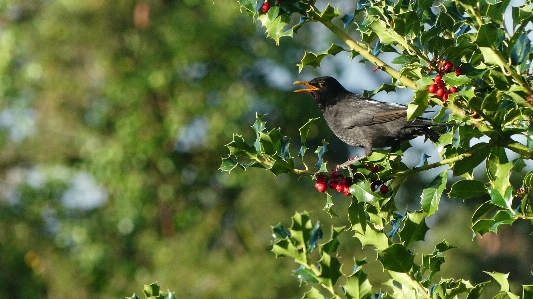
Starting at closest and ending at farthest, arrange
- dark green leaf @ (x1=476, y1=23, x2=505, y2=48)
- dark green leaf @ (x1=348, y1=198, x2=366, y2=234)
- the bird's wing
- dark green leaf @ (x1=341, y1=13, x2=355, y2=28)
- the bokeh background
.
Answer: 1. dark green leaf @ (x1=476, y1=23, x2=505, y2=48)
2. dark green leaf @ (x1=348, y1=198, x2=366, y2=234)
3. dark green leaf @ (x1=341, y1=13, x2=355, y2=28)
4. the bird's wing
5. the bokeh background

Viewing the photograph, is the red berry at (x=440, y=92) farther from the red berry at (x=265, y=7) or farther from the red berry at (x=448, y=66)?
the red berry at (x=265, y=7)

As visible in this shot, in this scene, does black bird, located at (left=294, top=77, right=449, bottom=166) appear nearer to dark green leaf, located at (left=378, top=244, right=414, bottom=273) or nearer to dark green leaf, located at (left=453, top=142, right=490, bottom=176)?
dark green leaf, located at (left=453, top=142, right=490, bottom=176)

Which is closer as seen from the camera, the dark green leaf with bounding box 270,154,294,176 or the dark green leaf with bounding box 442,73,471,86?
the dark green leaf with bounding box 442,73,471,86

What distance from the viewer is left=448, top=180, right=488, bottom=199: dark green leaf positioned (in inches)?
108

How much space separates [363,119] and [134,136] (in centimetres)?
1942

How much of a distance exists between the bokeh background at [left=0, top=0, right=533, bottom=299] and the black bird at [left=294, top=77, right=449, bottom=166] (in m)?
16.2

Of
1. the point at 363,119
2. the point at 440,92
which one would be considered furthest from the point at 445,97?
the point at 363,119

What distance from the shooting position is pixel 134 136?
947 inches

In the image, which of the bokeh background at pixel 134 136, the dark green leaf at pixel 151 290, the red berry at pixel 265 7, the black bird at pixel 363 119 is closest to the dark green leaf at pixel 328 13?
the red berry at pixel 265 7

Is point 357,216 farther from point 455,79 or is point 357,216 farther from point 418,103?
point 455,79

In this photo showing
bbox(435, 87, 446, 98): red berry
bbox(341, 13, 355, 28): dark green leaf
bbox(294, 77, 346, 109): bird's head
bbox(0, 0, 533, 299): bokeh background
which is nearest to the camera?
bbox(435, 87, 446, 98): red berry

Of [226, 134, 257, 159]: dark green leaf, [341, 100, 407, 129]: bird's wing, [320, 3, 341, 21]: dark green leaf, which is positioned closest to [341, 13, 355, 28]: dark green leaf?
[320, 3, 341, 21]: dark green leaf

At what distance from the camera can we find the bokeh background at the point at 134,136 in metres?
23.0

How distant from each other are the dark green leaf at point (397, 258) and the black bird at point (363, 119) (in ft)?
6.29
